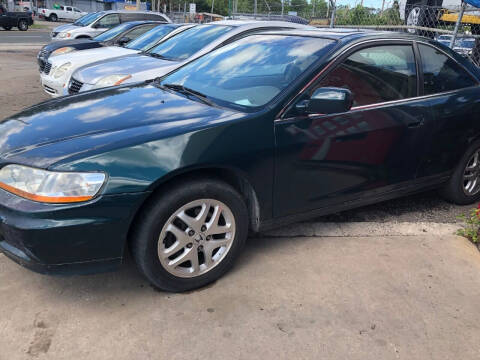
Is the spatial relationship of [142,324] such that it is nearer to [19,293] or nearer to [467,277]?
[19,293]

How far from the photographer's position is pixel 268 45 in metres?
3.50

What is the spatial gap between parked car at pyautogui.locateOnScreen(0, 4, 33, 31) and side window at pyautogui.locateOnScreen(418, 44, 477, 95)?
96.7 feet

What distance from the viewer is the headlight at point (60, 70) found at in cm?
684

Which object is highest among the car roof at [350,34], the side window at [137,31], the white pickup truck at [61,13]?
the car roof at [350,34]

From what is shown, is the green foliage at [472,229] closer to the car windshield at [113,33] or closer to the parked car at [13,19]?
the car windshield at [113,33]

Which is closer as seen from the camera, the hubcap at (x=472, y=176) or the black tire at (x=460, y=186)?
the black tire at (x=460, y=186)

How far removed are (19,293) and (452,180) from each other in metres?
3.60

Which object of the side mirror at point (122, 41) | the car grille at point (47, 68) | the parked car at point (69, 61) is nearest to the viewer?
the parked car at point (69, 61)

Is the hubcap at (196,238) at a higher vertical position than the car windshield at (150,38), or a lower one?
lower

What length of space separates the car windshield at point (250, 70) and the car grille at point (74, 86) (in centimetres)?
262

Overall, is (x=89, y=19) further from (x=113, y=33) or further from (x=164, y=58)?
(x=164, y=58)

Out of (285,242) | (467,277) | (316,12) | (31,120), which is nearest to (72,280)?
(31,120)

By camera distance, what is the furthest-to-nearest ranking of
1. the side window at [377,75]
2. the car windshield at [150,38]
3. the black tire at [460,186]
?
the car windshield at [150,38] → the black tire at [460,186] → the side window at [377,75]

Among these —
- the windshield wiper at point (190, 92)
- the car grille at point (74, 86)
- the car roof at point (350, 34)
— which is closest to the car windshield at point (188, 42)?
the car grille at point (74, 86)
